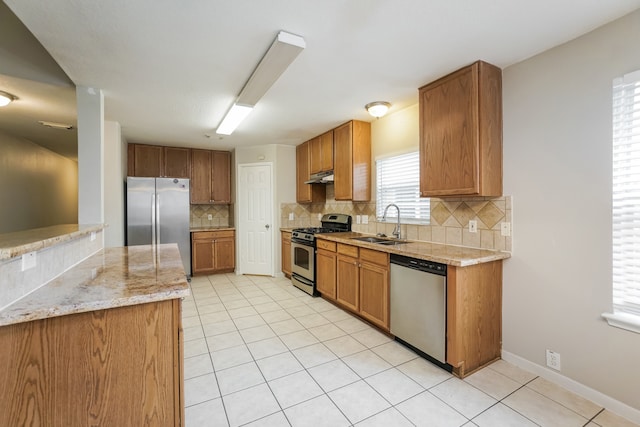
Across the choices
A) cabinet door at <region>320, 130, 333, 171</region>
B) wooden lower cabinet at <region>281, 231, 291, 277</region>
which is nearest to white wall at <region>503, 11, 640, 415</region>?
cabinet door at <region>320, 130, 333, 171</region>

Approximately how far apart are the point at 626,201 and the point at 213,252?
17.1 feet

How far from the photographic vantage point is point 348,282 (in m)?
3.28

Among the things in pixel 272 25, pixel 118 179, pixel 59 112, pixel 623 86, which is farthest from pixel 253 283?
pixel 623 86

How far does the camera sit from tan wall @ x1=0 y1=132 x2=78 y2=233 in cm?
433

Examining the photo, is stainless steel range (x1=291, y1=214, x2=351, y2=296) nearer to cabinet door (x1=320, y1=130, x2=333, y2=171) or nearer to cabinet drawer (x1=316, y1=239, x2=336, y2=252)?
cabinet drawer (x1=316, y1=239, x2=336, y2=252)

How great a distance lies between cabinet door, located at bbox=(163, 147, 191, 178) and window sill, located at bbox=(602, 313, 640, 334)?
5694 mm

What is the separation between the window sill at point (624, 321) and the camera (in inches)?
64.5

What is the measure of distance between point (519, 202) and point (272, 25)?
2216 millimetres

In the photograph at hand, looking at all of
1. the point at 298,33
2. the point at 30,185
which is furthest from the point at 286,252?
the point at 30,185

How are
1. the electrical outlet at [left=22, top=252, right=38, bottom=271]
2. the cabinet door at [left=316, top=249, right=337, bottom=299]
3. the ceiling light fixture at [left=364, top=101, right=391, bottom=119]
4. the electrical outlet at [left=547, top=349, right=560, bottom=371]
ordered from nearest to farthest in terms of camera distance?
the electrical outlet at [left=22, top=252, right=38, bottom=271], the electrical outlet at [left=547, top=349, right=560, bottom=371], the ceiling light fixture at [left=364, top=101, right=391, bottom=119], the cabinet door at [left=316, top=249, right=337, bottom=299]

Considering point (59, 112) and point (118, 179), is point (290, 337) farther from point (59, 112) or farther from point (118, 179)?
point (59, 112)

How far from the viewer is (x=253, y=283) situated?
4711 mm

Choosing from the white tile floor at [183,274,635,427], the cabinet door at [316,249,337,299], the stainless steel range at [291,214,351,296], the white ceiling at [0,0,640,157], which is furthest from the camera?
the stainless steel range at [291,214,351,296]

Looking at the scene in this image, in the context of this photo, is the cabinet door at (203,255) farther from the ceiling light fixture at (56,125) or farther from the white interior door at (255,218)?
the ceiling light fixture at (56,125)
